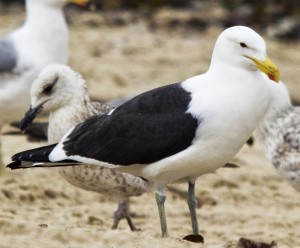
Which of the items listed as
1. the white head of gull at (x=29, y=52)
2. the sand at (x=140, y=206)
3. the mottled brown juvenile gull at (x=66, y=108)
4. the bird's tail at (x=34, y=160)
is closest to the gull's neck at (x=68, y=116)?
the mottled brown juvenile gull at (x=66, y=108)

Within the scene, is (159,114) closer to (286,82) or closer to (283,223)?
A: (283,223)

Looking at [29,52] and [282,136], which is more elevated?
[29,52]

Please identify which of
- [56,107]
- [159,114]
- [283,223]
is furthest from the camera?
[283,223]

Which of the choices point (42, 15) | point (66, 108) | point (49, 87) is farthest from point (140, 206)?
point (42, 15)

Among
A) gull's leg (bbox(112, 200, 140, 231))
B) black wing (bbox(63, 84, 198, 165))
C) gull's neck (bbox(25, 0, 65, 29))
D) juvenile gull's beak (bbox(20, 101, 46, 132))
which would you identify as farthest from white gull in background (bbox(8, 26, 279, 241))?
gull's neck (bbox(25, 0, 65, 29))

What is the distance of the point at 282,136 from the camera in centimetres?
750

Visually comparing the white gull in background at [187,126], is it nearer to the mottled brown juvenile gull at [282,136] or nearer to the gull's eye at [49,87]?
the gull's eye at [49,87]

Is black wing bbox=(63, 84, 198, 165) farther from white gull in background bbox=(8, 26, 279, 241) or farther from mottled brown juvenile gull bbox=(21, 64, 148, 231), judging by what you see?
mottled brown juvenile gull bbox=(21, 64, 148, 231)

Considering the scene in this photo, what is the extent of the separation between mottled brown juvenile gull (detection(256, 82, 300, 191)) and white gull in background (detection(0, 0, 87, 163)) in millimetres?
2051

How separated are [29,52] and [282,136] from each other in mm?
2448

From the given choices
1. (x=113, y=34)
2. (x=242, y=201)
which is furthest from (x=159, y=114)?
(x=113, y=34)

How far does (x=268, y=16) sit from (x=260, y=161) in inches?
263

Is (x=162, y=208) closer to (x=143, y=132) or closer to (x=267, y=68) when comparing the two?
(x=143, y=132)

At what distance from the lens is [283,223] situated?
7.58 meters
